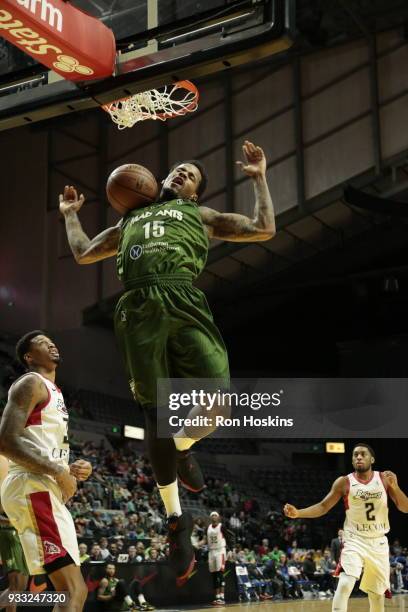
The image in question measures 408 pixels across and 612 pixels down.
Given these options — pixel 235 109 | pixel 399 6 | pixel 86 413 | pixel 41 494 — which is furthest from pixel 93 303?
pixel 41 494

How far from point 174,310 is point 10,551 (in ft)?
19.5

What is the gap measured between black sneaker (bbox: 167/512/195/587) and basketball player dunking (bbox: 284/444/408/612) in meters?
4.35

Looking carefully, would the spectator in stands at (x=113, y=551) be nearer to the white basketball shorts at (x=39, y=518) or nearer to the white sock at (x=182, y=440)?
the white basketball shorts at (x=39, y=518)

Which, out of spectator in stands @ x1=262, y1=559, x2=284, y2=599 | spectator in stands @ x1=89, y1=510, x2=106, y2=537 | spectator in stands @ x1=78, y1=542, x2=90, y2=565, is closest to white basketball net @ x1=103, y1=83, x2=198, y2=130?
spectator in stands @ x1=78, y1=542, x2=90, y2=565

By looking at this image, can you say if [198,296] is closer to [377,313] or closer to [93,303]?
[93,303]

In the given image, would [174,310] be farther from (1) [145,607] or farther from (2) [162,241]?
(1) [145,607]

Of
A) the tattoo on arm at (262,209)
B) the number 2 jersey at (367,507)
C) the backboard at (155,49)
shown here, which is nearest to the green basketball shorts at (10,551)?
the number 2 jersey at (367,507)

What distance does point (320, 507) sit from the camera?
7.36 m

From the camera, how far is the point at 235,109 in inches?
773

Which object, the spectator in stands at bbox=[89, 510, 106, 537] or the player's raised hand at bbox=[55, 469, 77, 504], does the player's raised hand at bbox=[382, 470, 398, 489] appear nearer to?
the player's raised hand at bbox=[55, 469, 77, 504]

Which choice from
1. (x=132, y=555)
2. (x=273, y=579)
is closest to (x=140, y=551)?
(x=132, y=555)

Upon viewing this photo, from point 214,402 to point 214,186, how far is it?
16.6m

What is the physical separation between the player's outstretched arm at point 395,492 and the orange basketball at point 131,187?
15.2 feet

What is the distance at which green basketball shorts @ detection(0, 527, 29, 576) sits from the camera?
8188mm
